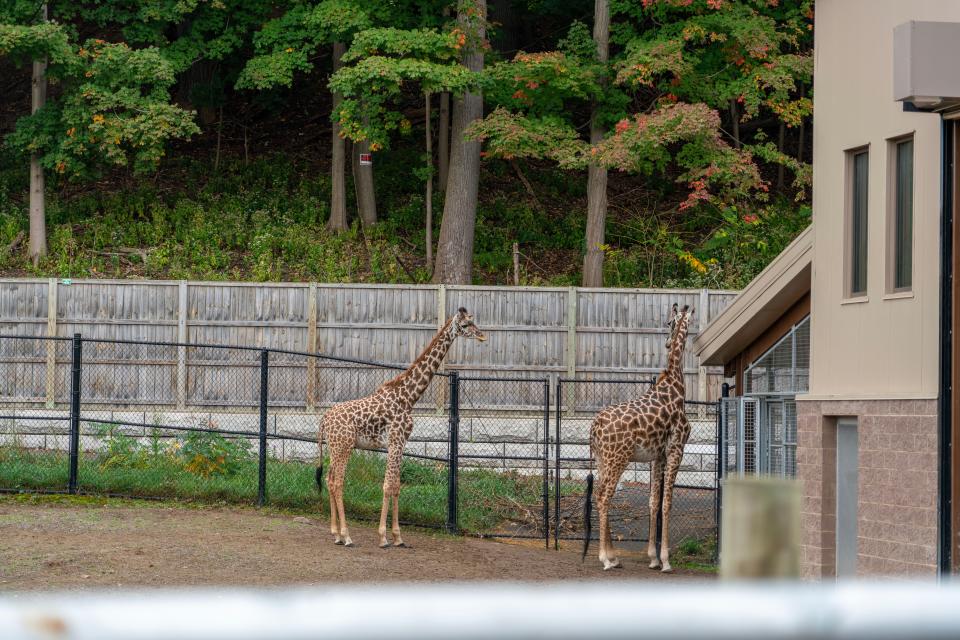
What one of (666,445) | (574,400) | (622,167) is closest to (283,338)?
(574,400)

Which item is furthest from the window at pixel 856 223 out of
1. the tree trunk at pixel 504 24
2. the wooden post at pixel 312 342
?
the tree trunk at pixel 504 24

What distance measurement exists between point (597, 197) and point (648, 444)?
1310 cm

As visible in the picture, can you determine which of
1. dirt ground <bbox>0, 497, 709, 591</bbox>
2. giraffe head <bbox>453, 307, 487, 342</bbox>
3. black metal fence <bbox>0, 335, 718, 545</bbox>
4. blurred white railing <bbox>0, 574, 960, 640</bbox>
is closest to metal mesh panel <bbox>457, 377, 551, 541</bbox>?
black metal fence <bbox>0, 335, 718, 545</bbox>

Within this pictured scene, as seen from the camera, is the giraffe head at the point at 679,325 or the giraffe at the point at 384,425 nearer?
the giraffe at the point at 384,425

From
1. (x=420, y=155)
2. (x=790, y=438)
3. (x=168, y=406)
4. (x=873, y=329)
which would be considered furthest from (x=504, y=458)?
(x=420, y=155)

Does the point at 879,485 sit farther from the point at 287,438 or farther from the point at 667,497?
the point at 287,438

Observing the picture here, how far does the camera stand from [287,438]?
15945 millimetres

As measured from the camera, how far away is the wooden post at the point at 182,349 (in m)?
22.4

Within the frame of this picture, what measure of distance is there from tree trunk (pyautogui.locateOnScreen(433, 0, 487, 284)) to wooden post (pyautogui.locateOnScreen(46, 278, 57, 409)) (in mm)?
7796

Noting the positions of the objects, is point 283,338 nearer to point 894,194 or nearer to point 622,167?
point 622,167

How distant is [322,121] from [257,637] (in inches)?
1336

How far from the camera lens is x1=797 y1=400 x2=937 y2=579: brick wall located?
9.99 metres

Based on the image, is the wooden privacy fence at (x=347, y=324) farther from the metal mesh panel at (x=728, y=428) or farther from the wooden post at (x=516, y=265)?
the metal mesh panel at (x=728, y=428)

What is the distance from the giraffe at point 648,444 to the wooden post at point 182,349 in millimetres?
10011
